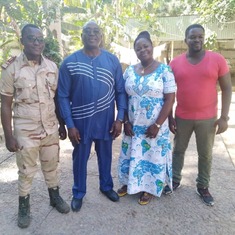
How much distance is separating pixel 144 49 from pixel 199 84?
630 mm

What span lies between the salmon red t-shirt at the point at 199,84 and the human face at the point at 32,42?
131 cm

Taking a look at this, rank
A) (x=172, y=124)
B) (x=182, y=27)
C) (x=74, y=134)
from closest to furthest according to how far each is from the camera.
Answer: (x=74, y=134) < (x=172, y=124) < (x=182, y=27)

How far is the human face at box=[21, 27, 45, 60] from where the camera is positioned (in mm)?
2174

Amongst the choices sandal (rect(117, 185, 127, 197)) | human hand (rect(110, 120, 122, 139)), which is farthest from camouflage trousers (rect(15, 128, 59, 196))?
sandal (rect(117, 185, 127, 197))

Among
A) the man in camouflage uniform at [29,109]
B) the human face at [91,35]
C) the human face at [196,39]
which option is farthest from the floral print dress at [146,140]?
the man in camouflage uniform at [29,109]

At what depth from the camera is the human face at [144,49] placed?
97.5 inches

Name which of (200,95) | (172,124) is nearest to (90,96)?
(172,124)

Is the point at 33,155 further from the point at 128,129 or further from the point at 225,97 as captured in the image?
the point at 225,97

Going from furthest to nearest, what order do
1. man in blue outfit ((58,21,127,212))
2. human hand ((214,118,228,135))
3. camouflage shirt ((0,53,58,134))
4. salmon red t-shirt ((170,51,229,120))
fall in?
human hand ((214,118,228,135)) < salmon red t-shirt ((170,51,229,120)) < man in blue outfit ((58,21,127,212)) < camouflage shirt ((0,53,58,134))

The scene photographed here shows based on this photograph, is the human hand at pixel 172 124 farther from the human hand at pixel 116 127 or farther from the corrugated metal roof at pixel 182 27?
the corrugated metal roof at pixel 182 27

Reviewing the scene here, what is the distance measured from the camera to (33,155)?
2.36 m

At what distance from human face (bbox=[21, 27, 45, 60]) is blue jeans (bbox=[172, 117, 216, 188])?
1.54 meters

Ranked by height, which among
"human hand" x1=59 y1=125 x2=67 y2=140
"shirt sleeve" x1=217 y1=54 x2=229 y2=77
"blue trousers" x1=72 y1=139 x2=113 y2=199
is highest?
"shirt sleeve" x1=217 y1=54 x2=229 y2=77

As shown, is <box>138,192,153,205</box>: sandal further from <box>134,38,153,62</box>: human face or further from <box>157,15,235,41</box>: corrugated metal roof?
<box>157,15,235,41</box>: corrugated metal roof
